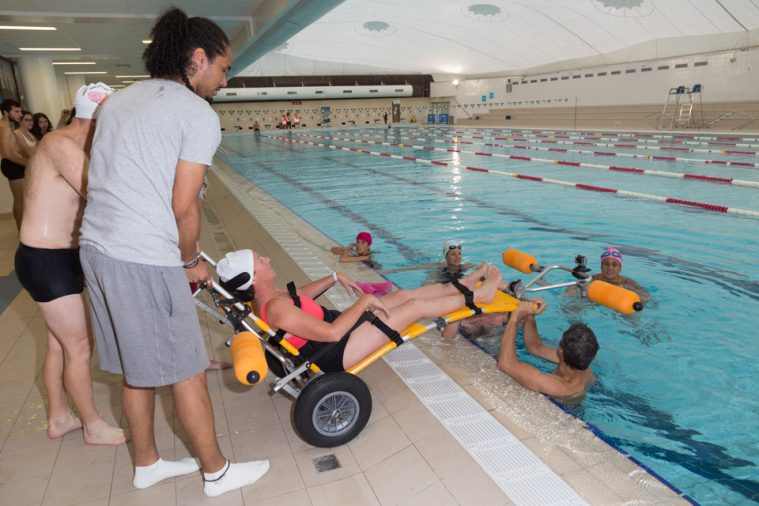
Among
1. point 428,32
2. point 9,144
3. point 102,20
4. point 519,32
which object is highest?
point 428,32

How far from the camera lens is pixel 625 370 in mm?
3377

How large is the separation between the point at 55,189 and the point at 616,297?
2.77 metres

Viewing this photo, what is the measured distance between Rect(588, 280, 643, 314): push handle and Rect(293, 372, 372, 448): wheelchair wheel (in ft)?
4.96

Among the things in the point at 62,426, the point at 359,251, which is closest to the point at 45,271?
the point at 62,426

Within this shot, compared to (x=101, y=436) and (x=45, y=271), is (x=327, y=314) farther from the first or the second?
(x=45, y=271)

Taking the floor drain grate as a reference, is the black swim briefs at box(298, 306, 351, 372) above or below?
above

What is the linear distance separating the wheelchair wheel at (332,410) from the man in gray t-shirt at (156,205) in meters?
0.48

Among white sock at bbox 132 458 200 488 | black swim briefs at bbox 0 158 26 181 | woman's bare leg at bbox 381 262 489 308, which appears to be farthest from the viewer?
black swim briefs at bbox 0 158 26 181

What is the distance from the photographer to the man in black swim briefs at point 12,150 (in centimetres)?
478

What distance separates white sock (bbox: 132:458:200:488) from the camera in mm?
1974

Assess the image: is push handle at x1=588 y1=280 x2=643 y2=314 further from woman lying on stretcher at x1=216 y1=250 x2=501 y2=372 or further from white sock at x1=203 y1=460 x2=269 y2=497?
white sock at x1=203 y1=460 x2=269 y2=497

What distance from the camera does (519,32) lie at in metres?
26.6

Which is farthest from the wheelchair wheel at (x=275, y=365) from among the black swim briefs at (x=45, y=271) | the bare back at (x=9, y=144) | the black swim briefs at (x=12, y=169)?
the black swim briefs at (x=12, y=169)

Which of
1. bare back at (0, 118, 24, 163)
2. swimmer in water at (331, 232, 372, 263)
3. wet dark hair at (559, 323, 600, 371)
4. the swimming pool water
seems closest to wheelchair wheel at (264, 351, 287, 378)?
wet dark hair at (559, 323, 600, 371)
